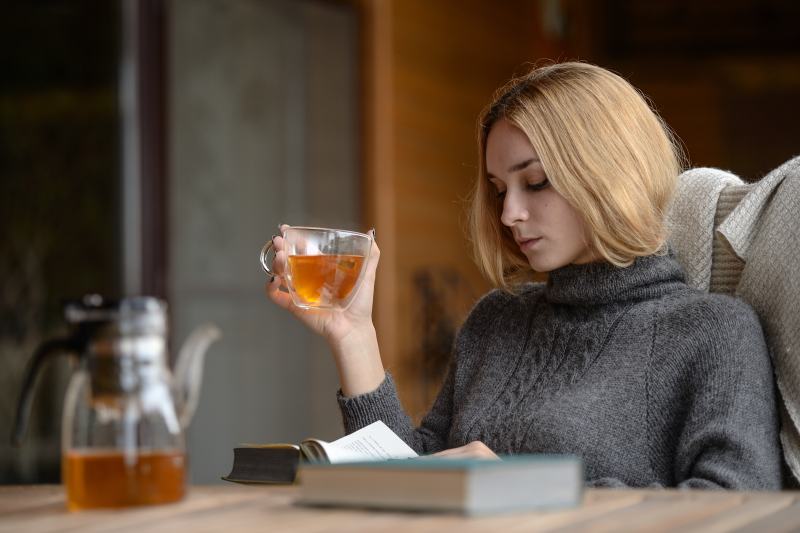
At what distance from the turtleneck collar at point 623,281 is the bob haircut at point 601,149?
20 mm

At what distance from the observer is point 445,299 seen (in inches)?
197

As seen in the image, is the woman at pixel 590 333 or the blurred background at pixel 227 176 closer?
the woman at pixel 590 333

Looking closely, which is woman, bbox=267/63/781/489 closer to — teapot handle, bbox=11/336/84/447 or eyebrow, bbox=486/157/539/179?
eyebrow, bbox=486/157/539/179

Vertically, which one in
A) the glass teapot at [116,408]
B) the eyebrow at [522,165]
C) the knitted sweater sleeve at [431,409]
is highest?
the eyebrow at [522,165]

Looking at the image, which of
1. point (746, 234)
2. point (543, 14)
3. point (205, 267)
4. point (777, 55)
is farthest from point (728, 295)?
point (777, 55)

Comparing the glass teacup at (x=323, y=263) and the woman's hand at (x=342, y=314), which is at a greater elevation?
the glass teacup at (x=323, y=263)

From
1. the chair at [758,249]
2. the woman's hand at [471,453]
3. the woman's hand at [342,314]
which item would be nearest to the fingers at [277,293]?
the woman's hand at [342,314]

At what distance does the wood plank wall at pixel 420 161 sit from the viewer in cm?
453

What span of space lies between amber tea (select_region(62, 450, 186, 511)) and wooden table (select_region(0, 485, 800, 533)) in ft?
0.04

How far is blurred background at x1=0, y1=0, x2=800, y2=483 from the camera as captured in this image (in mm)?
3791

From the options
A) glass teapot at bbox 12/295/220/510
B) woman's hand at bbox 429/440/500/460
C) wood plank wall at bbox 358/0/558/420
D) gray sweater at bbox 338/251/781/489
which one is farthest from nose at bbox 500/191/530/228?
wood plank wall at bbox 358/0/558/420

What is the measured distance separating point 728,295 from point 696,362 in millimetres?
170

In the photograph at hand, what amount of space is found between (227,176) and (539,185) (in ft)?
7.91

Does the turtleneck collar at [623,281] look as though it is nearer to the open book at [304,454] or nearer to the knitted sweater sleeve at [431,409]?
the knitted sweater sleeve at [431,409]
